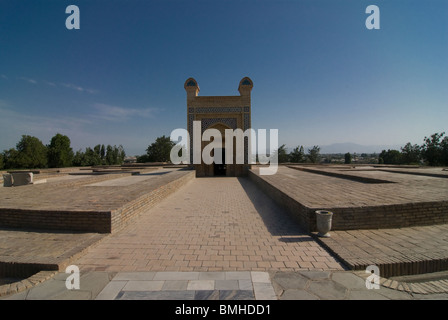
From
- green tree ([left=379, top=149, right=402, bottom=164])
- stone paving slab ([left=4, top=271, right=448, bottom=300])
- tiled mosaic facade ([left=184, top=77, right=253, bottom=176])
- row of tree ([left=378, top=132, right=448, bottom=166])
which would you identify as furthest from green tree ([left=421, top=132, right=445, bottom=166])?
stone paving slab ([left=4, top=271, right=448, bottom=300])

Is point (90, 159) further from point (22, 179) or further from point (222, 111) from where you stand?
point (22, 179)

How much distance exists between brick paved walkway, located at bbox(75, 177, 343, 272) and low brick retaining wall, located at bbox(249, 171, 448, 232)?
14.8 inches

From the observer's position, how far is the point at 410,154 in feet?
70.1

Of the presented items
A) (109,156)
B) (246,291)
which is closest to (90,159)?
(109,156)

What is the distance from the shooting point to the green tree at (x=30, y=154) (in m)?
20.4

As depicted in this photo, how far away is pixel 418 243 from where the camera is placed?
249 cm

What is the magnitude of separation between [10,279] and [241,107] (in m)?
11.2

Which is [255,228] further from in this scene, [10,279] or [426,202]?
[10,279]

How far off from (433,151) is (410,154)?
2354 millimetres

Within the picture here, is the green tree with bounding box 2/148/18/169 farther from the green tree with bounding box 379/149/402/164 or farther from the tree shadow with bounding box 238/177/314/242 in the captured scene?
the green tree with bounding box 379/149/402/164
